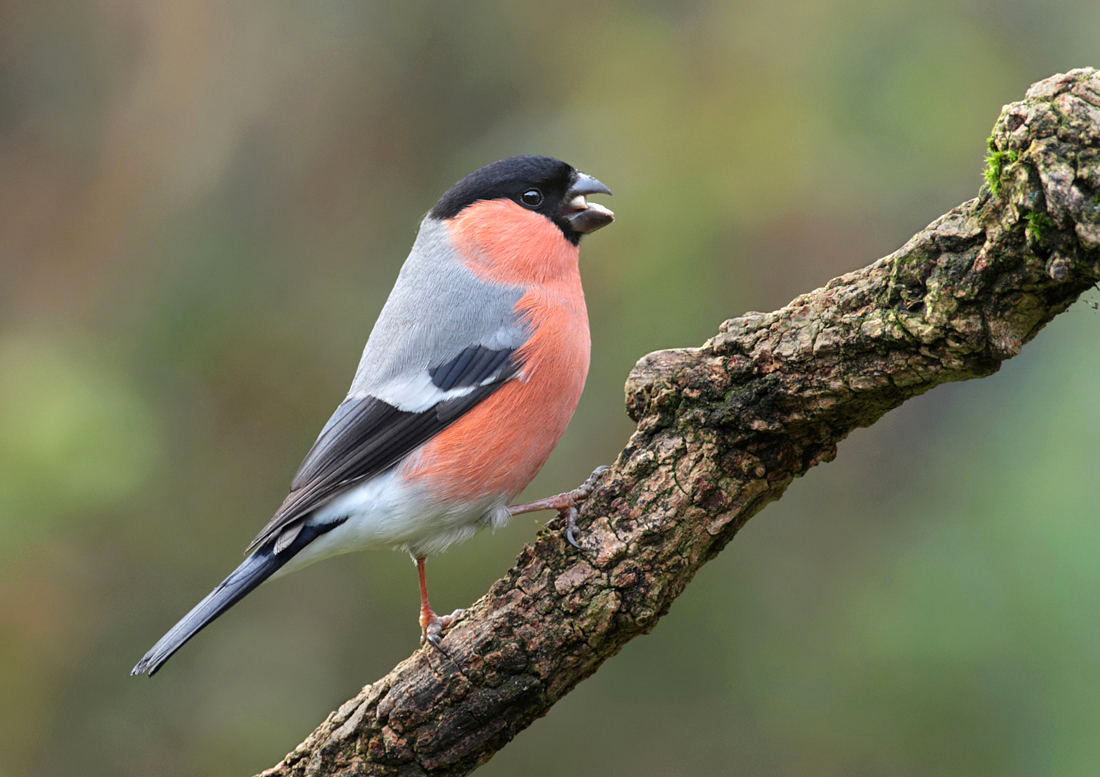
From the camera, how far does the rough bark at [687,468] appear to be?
219 centimetres

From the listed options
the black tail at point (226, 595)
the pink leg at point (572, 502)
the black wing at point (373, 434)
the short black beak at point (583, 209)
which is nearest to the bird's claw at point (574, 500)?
the pink leg at point (572, 502)

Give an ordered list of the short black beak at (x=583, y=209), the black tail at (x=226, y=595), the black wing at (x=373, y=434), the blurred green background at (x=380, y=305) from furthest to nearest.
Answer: the blurred green background at (x=380, y=305) < the short black beak at (x=583, y=209) < the black wing at (x=373, y=434) < the black tail at (x=226, y=595)

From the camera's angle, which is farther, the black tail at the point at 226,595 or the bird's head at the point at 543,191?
the bird's head at the point at 543,191

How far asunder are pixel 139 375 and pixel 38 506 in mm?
829

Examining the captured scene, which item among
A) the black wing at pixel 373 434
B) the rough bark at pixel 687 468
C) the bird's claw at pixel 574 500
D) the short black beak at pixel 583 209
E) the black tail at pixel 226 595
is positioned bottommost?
the rough bark at pixel 687 468

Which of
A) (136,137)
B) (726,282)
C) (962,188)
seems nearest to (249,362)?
(136,137)

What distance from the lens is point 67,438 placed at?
434cm

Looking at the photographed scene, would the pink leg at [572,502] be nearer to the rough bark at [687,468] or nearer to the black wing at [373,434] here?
the rough bark at [687,468]

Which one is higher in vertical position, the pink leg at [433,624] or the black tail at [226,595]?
the black tail at [226,595]

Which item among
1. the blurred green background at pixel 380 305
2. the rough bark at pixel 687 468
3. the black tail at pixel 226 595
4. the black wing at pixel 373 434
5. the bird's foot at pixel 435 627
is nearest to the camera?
the rough bark at pixel 687 468

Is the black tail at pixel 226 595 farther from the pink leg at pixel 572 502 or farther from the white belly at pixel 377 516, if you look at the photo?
the pink leg at pixel 572 502

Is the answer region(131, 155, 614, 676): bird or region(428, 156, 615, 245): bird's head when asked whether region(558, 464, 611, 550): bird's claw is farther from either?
region(428, 156, 615, 245): bird's head

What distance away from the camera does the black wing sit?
313 centimetres

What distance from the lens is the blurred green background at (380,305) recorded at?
4.34 m
